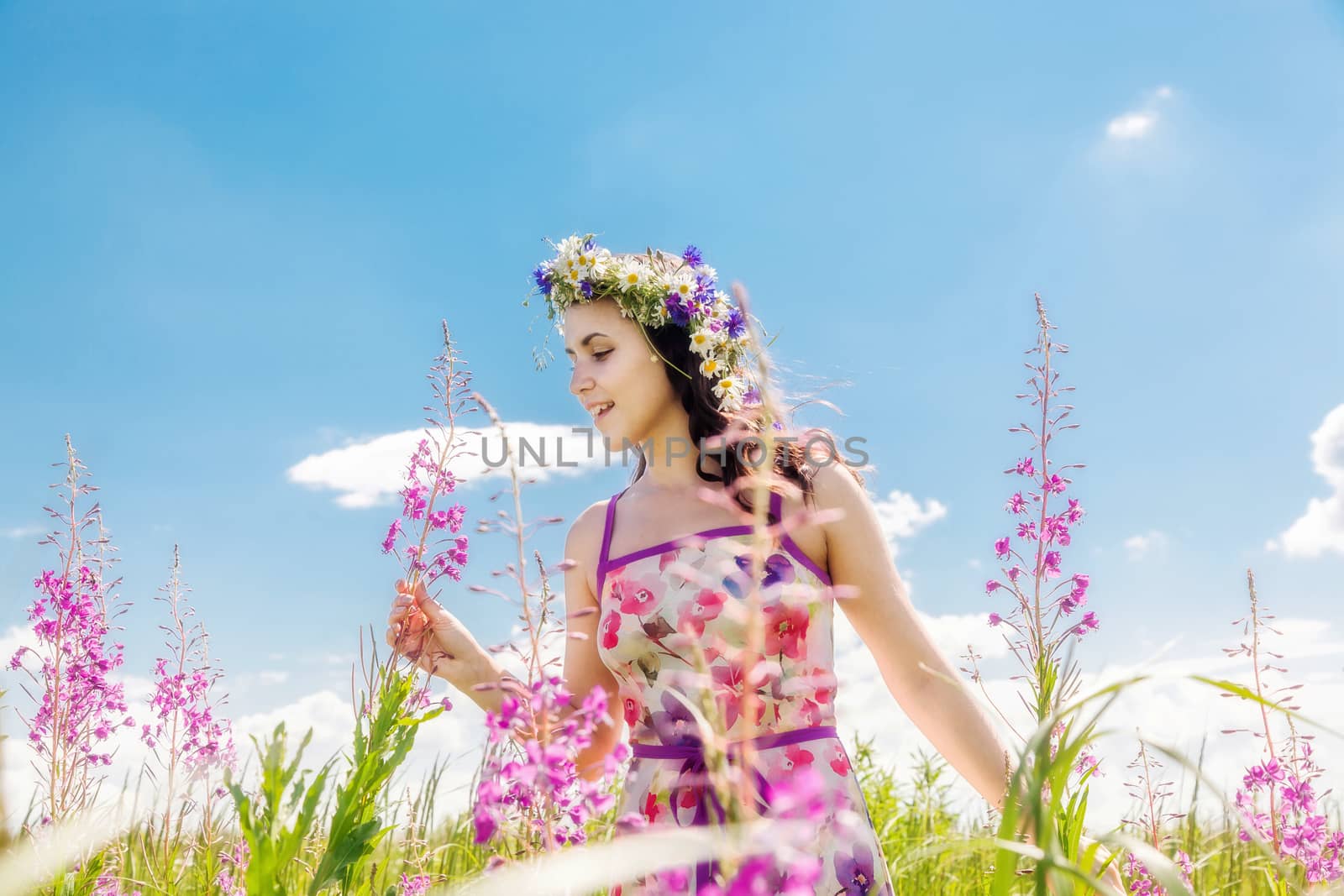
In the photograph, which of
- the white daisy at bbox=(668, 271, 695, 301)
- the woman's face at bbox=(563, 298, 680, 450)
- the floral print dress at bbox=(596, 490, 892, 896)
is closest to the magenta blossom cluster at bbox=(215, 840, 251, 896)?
the floral print dress at bbox=(596, 490, 892, 896)

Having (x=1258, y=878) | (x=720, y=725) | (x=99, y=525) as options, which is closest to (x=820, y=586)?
(x=720, y=725)

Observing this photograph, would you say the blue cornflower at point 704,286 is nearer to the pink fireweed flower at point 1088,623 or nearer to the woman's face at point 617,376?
the woman's face at point 617,376

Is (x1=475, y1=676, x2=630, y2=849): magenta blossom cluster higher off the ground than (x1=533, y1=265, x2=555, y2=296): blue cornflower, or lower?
lower

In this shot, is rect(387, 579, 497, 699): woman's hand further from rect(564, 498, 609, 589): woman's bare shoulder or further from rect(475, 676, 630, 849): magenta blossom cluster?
rect(475, 676, 630, 849): magenta blossom cluster

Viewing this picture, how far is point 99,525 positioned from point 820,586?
3.36 metres

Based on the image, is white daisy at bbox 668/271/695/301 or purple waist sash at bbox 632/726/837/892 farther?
white daisy at bbox 668/271/695/301

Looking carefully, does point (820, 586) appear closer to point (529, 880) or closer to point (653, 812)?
point (653, 812)

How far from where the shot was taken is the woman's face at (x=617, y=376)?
3.66 meters

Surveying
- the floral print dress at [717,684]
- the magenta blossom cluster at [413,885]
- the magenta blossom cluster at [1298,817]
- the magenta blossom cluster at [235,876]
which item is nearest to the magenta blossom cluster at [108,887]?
the magenta blossom cluster at [235,876]

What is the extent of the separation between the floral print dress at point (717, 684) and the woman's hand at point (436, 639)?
0.49 m

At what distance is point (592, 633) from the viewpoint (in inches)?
144

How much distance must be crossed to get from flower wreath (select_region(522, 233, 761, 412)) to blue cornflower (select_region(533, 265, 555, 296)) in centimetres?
8

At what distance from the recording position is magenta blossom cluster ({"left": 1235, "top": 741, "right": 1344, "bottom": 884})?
373 cm

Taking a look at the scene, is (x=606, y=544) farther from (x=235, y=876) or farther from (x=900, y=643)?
(x=235, y=876)
